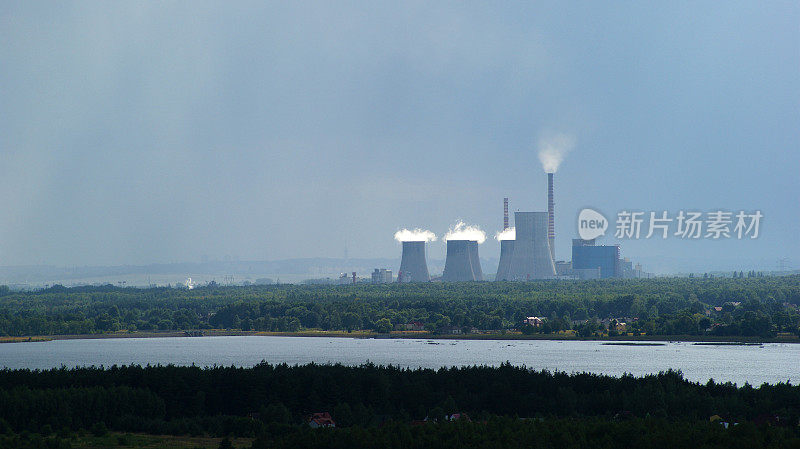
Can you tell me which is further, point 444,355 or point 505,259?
point 505,259

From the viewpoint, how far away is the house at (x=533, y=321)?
121m

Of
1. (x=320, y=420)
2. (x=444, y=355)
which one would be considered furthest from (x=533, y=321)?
(x=320, y=420)

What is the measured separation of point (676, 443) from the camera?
32625 mm

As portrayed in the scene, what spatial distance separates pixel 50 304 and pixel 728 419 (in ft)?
460

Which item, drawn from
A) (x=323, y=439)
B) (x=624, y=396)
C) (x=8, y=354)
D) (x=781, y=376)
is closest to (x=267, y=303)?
(x=8, y=354)

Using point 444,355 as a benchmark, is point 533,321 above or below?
above

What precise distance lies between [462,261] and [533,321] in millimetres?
59994

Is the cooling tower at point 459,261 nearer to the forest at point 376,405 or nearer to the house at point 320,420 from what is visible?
the forest at point 376,405

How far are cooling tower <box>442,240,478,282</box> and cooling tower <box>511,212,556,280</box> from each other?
7231 millimetres

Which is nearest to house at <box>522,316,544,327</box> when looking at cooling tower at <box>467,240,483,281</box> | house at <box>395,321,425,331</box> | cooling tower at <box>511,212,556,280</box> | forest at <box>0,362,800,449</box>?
house at <box>395,321,425,331</box>

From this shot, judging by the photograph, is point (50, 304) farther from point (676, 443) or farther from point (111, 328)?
point (676, 443)

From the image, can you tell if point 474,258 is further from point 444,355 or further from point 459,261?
point 444,355

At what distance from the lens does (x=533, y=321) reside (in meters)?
125

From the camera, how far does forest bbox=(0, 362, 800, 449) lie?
1437 inches
